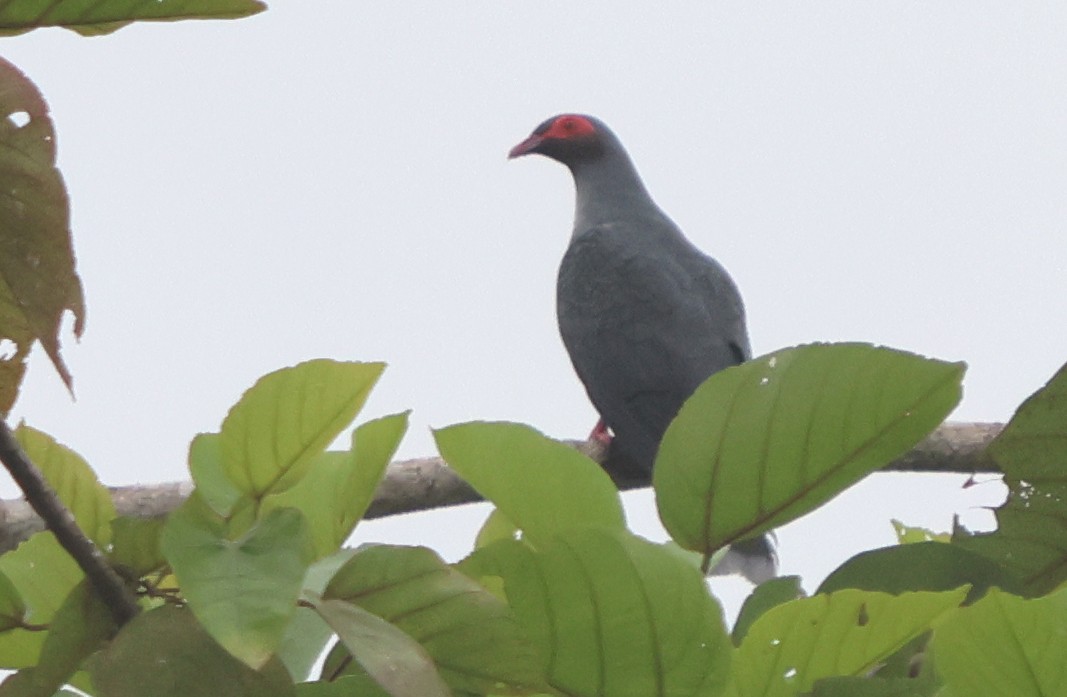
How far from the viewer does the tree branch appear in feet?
2.05

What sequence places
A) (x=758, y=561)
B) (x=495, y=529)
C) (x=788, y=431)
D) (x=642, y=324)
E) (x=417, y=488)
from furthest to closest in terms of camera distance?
(x=642, y=324), (x=758, y=561), (x=417, y=488), (x=495, y=529), (x=788, y=431)

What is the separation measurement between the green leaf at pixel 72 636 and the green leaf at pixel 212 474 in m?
0.08

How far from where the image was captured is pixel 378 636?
65cm

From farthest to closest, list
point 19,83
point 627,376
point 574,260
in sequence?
point 574,260 → point 627,376 → point 19,83

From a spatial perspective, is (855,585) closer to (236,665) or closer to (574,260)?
(236,665)

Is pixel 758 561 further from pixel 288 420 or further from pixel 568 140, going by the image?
pixel 568 140

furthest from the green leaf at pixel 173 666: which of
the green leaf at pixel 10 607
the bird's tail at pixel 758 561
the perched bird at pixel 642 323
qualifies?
the perched bird at pixel 642 323

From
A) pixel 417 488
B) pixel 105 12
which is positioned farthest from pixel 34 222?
pixel 417 488

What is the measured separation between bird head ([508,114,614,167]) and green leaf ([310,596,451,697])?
5.94 metres

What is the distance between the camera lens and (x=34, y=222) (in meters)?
0.75

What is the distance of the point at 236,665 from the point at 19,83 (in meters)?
0.37

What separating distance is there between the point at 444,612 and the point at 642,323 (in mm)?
4363

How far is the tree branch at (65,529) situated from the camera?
0.62m


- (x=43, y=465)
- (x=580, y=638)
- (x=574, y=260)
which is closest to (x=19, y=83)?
(x=43, y=465)
